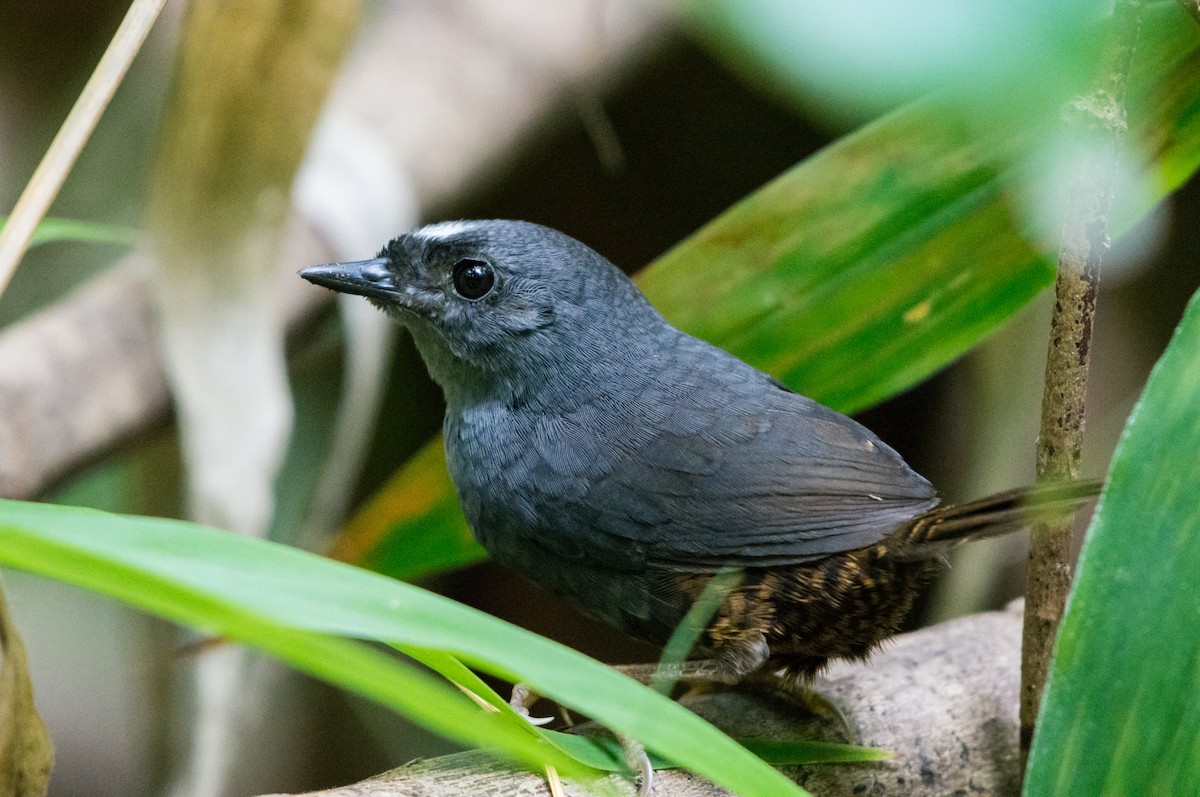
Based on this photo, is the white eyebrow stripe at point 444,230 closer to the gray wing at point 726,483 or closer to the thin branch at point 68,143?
the gray wing at point 726,483

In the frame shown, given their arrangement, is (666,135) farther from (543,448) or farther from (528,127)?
(543,448)

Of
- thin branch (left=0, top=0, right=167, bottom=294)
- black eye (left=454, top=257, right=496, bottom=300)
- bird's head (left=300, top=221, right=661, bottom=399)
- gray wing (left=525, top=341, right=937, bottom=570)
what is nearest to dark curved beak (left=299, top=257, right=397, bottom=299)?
bird's head (left=300, top=221, right=661, bottom=399)

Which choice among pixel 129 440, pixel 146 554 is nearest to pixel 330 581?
pixel 146 554

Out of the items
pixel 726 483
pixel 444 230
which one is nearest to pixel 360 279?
pixel 444 230

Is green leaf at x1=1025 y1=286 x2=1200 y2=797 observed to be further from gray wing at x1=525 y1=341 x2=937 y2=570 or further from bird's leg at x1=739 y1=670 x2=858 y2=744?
bird's leg at x1=739 y1=670 x2=858 y2=744

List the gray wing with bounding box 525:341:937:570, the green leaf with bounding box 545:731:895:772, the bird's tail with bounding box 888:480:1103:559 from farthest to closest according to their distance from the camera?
1. the gray wing with bounding box 525:341:937:570
2. the green leaf with bounding box 545:731:895:772
3. the bird's tail with bounding box 888:480:1103:559
